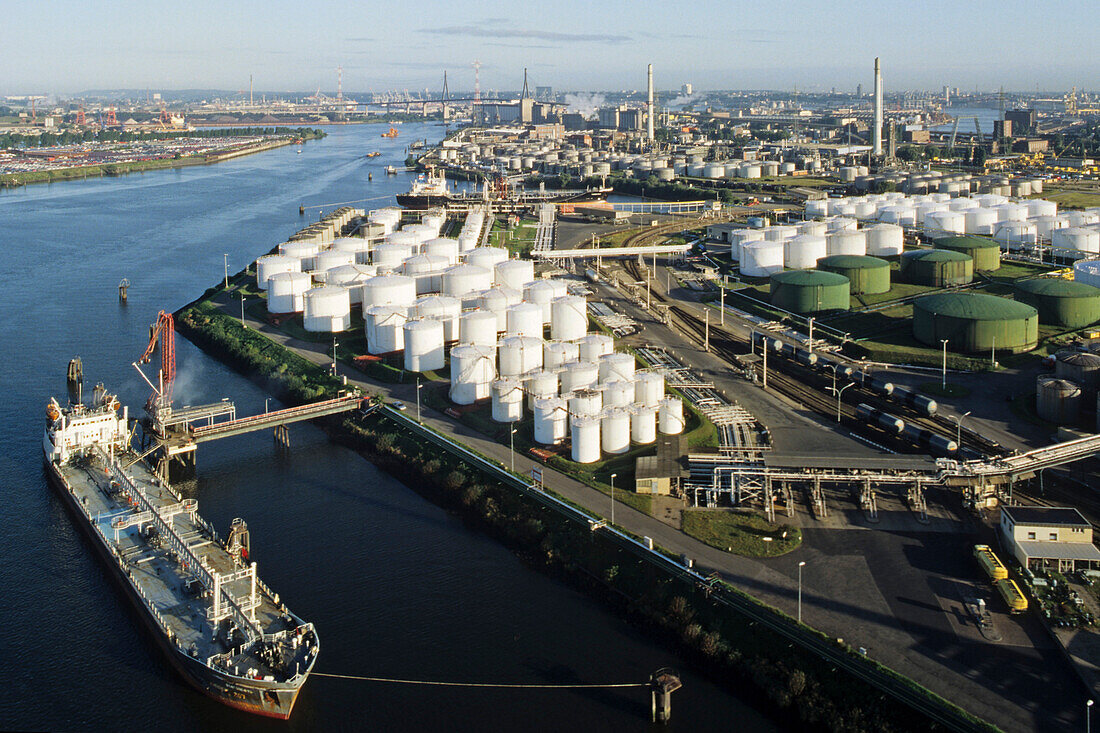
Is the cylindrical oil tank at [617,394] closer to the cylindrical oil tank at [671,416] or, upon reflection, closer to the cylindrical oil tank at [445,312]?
the cylindrical oil tank at [671,416]

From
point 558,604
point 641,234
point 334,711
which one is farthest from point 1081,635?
point 641,234

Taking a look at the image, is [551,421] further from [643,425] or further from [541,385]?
[643,425]

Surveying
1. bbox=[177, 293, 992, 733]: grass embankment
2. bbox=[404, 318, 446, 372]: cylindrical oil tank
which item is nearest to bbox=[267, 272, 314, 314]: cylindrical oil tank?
bbox=[404, 318, 446, 372]: cylindrical oil tank

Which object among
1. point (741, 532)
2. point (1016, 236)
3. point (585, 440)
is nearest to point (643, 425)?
point (585, 440)

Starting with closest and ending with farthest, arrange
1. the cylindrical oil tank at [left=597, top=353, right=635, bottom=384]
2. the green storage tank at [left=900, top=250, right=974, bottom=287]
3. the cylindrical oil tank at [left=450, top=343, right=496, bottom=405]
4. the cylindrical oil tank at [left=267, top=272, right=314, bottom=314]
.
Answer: the cylindrical oil tank at [left=597, top=353, right=635, bottom=384], the cylindrical oil tank at [left=450, top=343, right=496, bottom=405], the cylindrical oil tank at [left=267, top=272, right=314, bottom=314], the green storage tank at [left=900, top=250, right=974, bottom=287]

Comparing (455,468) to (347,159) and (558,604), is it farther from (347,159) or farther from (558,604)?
(347,159)

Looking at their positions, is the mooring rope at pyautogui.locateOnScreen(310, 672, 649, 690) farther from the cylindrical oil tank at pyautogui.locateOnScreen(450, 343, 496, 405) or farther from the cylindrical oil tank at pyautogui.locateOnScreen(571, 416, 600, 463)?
the cylindrical oil tank at pyautogui.locateOnScreen(450, 343, 496, 405)
